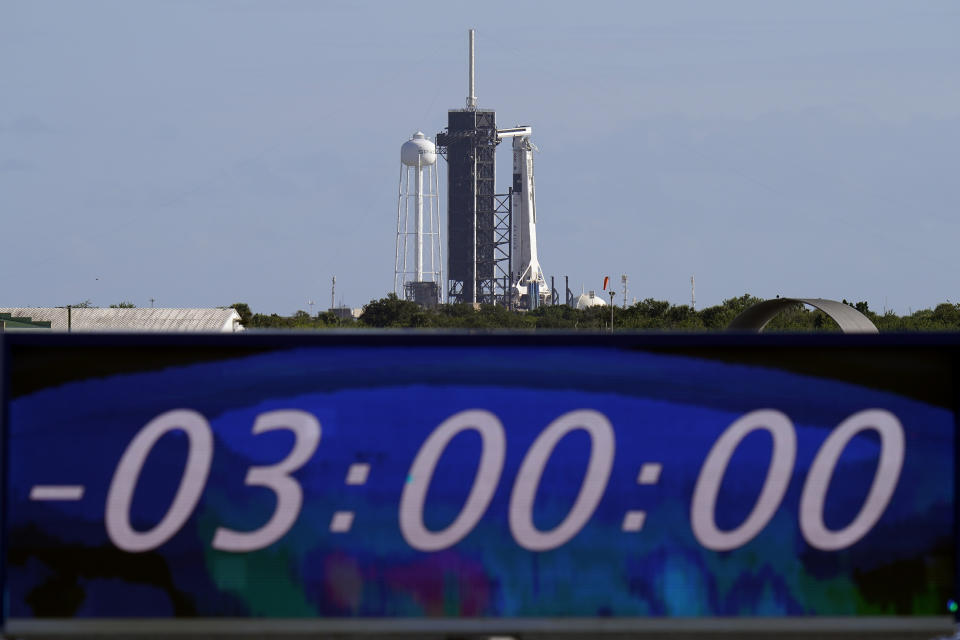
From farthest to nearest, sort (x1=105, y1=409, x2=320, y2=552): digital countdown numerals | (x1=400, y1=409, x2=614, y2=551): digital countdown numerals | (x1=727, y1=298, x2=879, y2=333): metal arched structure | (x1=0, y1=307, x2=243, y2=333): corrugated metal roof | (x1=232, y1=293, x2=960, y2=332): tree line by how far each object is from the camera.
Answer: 1. (x1=0, y1=307, x2=243, y2=333): corrugated metal roof
2. (x1=232, y1=293, x2=960, y2=332): tree line
3. (x1=727, y1=298, x2=879, y2=333): metal arched structure
4. (x1=400, y1=409, x2=614, y2=551): digital countdown numerals
5. (x1=105, y1=409, x2=320, y2=552): digital countdown numerals

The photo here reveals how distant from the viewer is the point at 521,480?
7.33 m

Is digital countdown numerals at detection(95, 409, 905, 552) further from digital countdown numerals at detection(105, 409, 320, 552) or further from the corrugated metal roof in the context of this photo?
the corrugated metal roof

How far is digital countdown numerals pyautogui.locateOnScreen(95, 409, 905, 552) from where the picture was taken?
7.20m

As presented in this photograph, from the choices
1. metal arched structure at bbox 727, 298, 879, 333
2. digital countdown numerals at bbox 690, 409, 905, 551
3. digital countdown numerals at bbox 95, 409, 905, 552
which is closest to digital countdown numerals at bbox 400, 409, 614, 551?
digital countdown numerals at bbox 95, 409, 905, 552

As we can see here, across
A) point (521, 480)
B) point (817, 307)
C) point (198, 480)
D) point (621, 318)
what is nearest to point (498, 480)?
point (521, 480)

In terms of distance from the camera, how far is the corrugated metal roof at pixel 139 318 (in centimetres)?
12744

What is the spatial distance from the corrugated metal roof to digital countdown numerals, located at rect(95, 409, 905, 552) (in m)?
119

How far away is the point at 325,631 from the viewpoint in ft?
23.9

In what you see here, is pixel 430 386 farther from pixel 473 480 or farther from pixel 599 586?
pixel 599 586

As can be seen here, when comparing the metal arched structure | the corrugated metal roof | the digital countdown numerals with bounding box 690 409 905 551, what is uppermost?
the corrugated metal roof

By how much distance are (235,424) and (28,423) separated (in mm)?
1207

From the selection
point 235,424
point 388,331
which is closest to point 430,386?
point 388,331

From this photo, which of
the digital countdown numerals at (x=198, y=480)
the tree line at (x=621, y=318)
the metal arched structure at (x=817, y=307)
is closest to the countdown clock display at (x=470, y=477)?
the digital countdown numerals at (x=198, y=480)

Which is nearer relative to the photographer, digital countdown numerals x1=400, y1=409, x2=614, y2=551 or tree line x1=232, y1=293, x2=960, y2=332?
digital countdown numerals x1=400, y1=409, x2=614, y2=551
